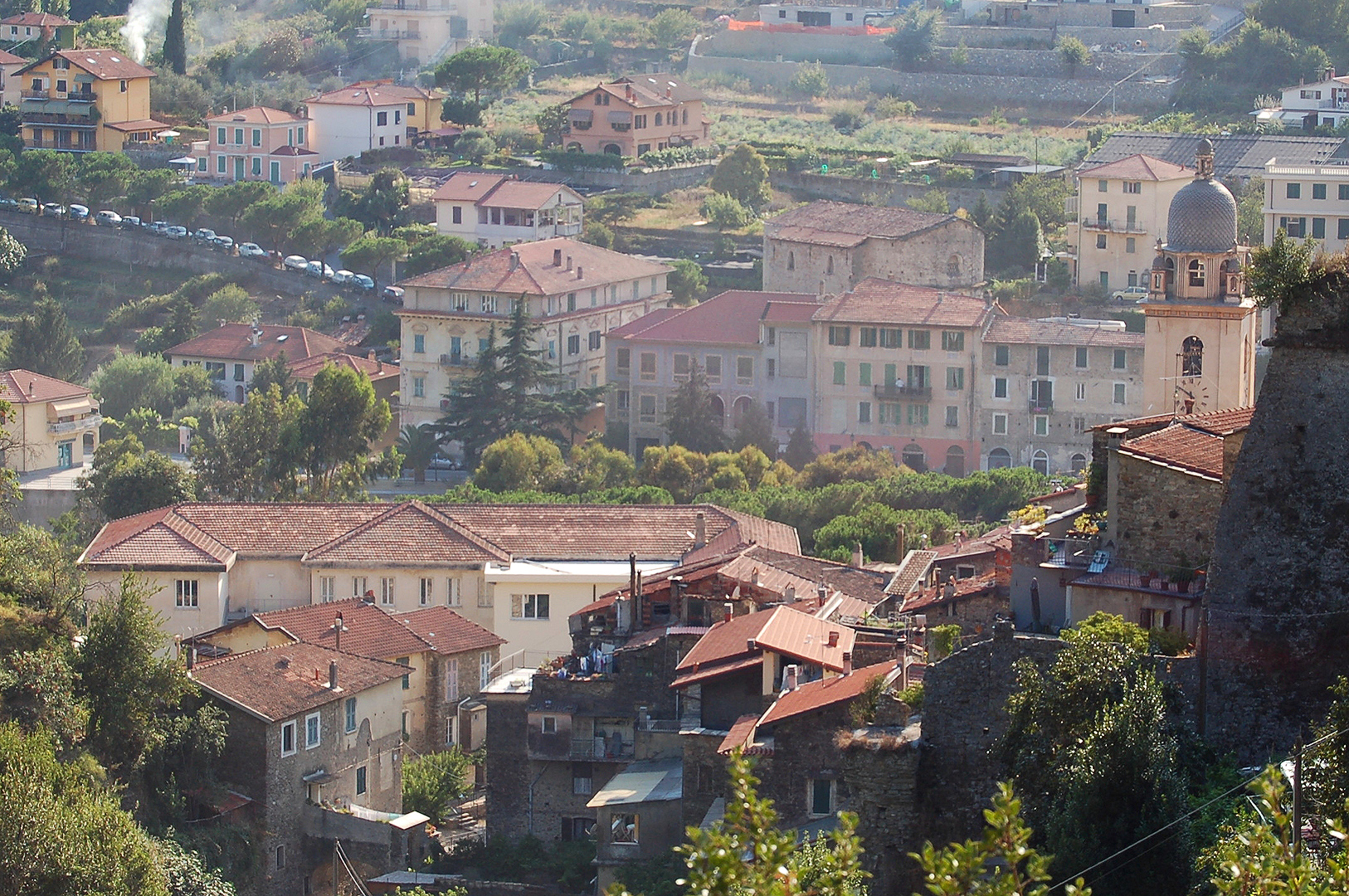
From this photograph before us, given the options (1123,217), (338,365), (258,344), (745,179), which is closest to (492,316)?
(338,365)

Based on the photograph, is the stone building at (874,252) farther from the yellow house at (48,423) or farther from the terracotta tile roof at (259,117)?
the terracotta tile roof at (259,117)

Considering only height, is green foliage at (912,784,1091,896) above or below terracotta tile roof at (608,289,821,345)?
above

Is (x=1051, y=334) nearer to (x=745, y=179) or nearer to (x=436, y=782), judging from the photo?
(x=745, y=179)

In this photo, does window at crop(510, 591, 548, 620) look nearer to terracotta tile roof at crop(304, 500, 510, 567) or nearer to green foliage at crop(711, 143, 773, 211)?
terracotta tile roof at crop(304, 500, 510, 567)

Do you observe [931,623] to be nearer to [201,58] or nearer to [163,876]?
[163,876]

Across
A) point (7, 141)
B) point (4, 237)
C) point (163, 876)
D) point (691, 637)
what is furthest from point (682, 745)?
point (7, 141)

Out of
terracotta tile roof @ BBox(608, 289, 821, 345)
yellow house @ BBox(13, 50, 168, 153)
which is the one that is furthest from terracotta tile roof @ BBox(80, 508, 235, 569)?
yellow house @ BBox(13, 50, 168, 153)

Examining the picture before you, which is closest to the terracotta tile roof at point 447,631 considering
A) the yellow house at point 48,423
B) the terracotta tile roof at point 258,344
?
Result: the yellow house at point 48,423
